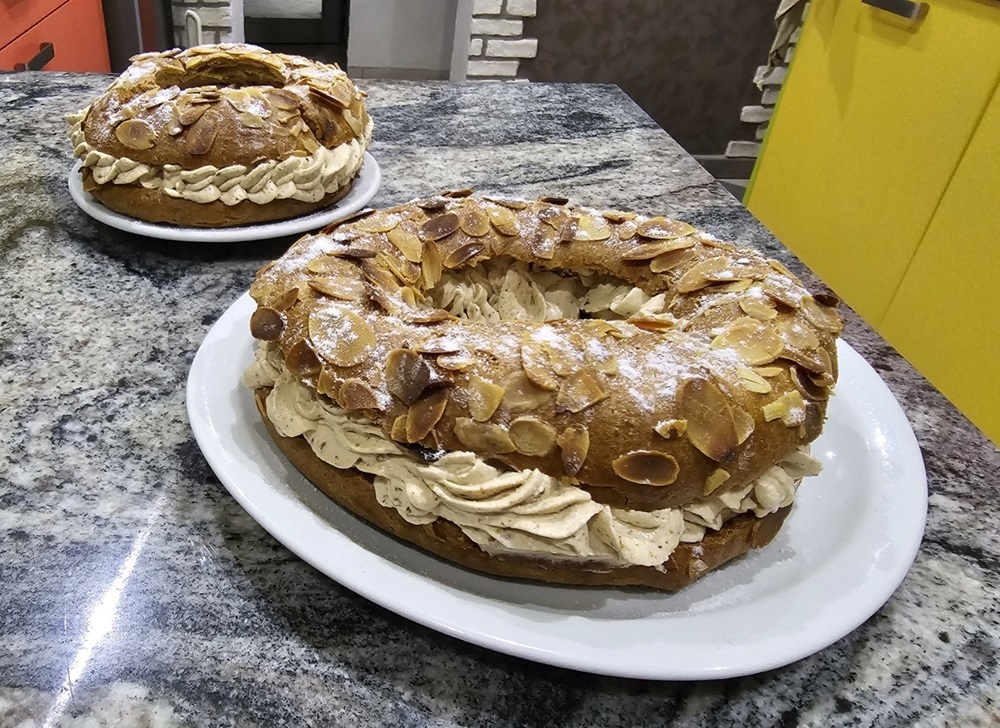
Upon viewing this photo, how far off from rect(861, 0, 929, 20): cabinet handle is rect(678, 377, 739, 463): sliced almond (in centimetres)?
176

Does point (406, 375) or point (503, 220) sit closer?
point (406, 375)

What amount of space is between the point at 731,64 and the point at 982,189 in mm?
1820

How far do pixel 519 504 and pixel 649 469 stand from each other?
0.12 meters

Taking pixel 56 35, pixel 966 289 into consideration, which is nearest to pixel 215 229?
pixel 966 289

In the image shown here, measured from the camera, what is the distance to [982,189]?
74.0 inches

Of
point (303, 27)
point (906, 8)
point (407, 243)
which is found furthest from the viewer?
point (303, 27)

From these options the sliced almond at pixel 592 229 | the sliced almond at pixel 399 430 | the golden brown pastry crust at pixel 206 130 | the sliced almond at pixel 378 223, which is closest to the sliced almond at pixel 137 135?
the golden brown pastry crust at pixel 206 130

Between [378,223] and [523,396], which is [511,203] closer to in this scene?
[378,223]

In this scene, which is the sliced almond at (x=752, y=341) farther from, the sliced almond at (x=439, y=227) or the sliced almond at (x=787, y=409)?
the sliced almond at (x=439, y=227)

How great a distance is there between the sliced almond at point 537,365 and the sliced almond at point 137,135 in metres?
0.83

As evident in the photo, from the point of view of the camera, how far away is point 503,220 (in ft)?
3.59

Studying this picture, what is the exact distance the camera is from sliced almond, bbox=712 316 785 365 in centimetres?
82

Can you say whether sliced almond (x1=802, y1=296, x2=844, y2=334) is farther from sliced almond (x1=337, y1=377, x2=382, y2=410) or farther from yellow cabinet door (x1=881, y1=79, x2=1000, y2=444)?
yellow cabinet door (x1=881, y1=79, x2=1000, y2=444)

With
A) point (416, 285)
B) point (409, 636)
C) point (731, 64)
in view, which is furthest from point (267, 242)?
point (731, 64)
